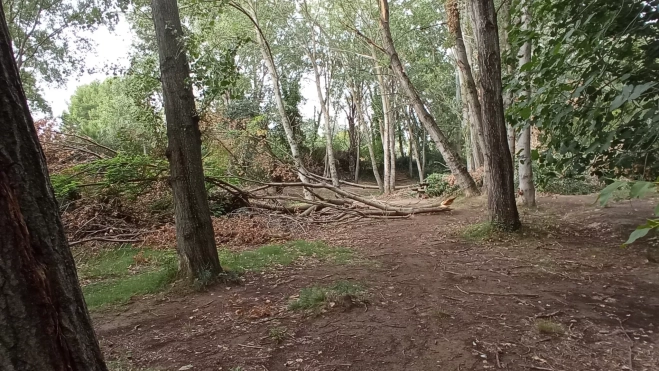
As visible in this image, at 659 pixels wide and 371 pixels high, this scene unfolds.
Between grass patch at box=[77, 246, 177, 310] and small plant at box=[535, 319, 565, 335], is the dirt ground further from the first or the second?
grass patch at box=[77, 246, 177, 310]

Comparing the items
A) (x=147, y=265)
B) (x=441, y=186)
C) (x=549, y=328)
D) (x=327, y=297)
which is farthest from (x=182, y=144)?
(x=441, y=186)

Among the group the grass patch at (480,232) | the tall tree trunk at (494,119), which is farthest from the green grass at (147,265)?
the tall tree trunk at (494,119)

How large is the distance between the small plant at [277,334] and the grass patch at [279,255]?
2.03 m

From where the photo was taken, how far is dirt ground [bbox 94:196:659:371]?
2951mm

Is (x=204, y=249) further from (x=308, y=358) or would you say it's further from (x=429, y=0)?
(x=429, y=0)

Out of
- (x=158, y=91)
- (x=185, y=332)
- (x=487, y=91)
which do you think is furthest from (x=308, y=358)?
(x=487, y=91)

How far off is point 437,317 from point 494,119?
13.1 ft

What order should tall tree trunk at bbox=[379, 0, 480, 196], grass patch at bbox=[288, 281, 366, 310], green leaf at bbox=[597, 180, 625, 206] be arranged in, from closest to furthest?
green leaf at bbox=[597, 180, 625, 206]
grass patch at bbox=[288, 281, 366, 310]
tall tree trunk at bbox=[379, 0, 480, 196]

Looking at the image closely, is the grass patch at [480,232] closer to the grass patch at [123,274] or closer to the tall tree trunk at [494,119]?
the tall tree trunk at [494,119]

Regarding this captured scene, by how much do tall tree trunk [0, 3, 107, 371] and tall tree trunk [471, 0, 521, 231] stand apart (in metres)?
6.22

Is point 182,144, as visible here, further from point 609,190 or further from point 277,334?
point 609,190

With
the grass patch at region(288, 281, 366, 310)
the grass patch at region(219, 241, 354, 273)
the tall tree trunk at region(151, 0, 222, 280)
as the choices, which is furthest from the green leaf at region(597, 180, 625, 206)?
the grass patch at region(219, 241, 354, 273)

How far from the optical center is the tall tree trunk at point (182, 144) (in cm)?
462

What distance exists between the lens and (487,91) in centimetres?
641
